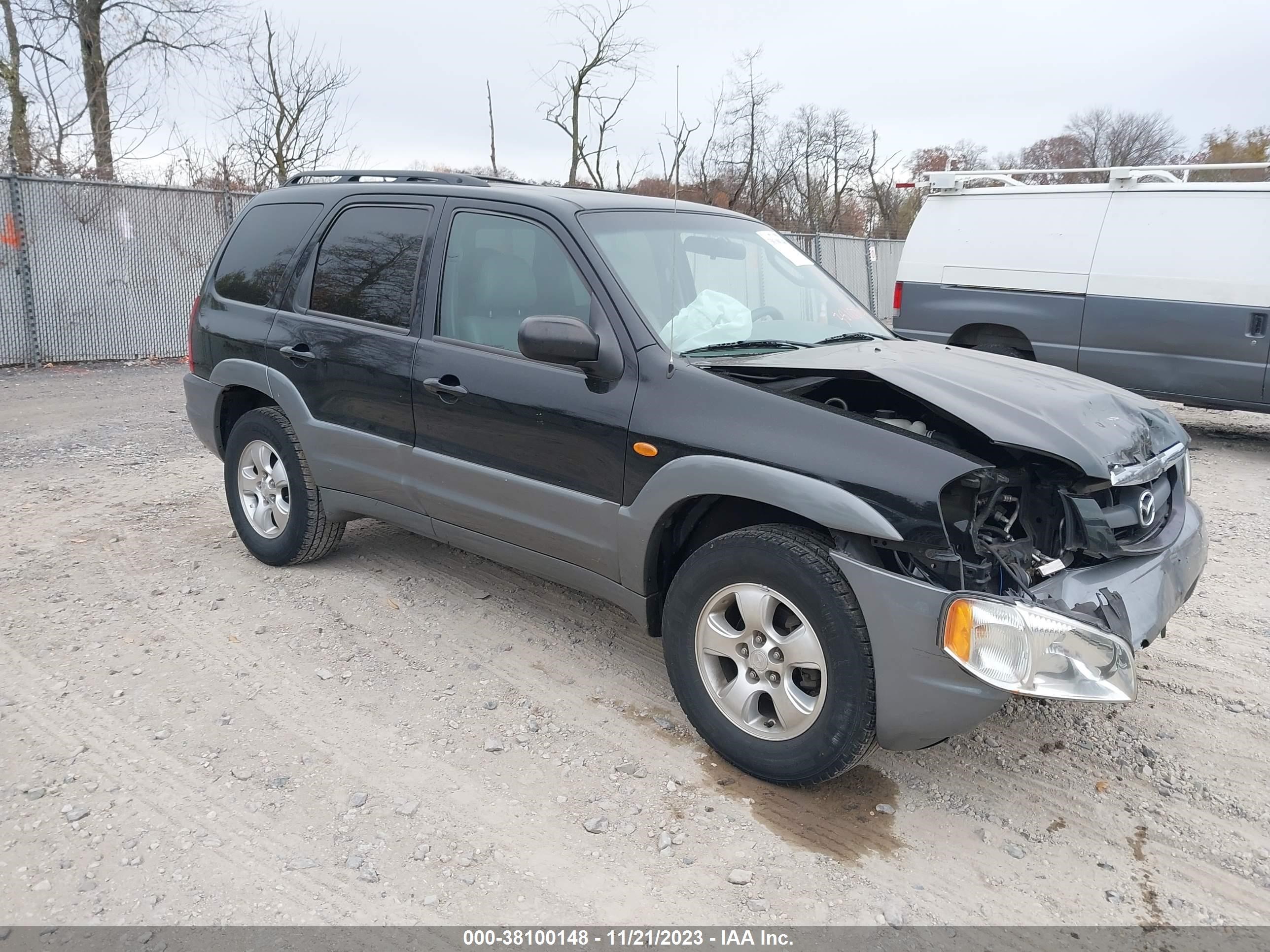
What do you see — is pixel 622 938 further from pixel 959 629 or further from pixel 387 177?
pixel 387 177

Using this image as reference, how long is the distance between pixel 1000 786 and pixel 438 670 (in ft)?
7.29

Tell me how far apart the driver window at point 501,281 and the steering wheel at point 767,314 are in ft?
2.40

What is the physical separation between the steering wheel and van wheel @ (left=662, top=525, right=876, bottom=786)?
3.64ft

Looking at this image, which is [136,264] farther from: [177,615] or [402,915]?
[402,915]

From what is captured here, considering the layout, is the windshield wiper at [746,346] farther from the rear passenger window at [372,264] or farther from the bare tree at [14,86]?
the bare tree at [14,86]

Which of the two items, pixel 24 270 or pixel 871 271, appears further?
pixel 871 271

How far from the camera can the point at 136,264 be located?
13.3 metres

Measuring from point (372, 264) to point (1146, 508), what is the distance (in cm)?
343

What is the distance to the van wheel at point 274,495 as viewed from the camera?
4.73 meters

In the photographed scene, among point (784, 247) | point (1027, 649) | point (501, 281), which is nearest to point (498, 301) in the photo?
point (501, 281)

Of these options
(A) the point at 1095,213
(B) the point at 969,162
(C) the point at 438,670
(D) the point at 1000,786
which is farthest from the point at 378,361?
(B) the point at 969,162

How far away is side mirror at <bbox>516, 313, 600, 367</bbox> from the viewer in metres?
3.28

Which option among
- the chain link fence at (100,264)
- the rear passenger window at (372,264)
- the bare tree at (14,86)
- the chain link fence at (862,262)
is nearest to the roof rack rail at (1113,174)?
the chain link fence at (100,264)

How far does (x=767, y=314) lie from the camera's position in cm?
388
